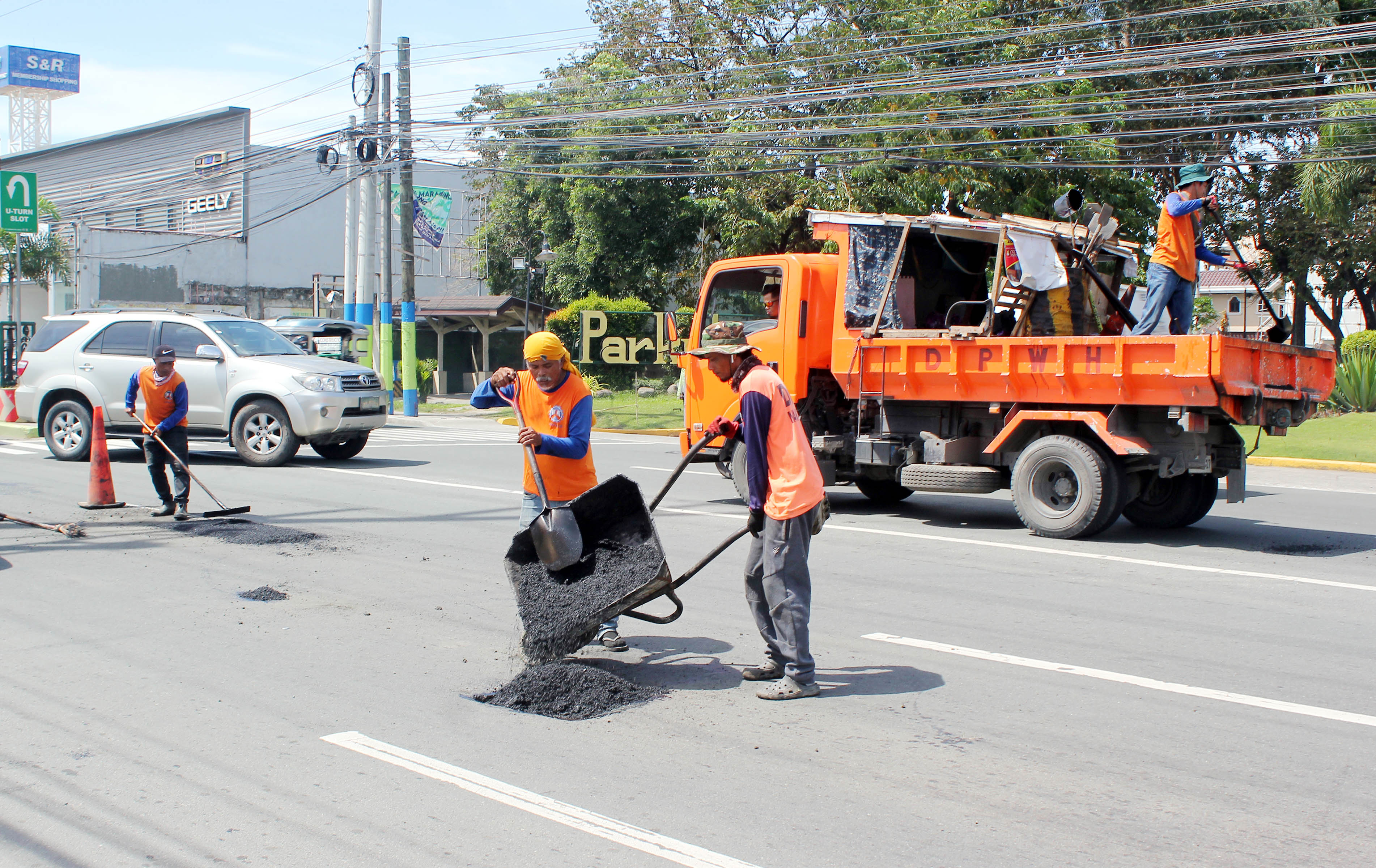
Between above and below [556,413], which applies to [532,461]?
below

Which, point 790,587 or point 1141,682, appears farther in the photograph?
point 1141,682

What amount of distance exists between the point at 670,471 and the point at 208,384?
602 cm

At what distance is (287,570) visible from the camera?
323 inches

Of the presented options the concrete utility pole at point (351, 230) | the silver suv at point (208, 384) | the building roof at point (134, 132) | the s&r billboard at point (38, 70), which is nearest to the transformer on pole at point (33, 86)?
the s&r billboard at point (38, 70)

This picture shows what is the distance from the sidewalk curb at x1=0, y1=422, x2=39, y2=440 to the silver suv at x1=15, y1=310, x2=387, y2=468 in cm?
342

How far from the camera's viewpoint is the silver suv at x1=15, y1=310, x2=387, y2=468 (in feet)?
47.7

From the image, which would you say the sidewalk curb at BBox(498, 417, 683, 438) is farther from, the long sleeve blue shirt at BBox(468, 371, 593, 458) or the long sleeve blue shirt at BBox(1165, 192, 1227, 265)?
the long sleeve blue shirt at BBox(468, 371, 593, 458)

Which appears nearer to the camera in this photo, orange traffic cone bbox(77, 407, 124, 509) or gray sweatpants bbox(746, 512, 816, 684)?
gray sweatpants bbox(746, 512, 816, 684)

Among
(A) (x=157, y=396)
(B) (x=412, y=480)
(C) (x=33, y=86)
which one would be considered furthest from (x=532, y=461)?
(C) (x=33, y=86)

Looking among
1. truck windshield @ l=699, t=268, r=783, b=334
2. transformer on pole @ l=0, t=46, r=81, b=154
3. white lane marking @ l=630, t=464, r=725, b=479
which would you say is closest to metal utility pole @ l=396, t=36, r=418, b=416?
white lane marking @ l=630, t=464, r=725, b=479

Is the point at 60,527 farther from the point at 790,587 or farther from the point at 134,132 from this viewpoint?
the point at 134,132

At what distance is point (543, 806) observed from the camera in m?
4.06

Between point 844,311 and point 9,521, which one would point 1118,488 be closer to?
point 844,311

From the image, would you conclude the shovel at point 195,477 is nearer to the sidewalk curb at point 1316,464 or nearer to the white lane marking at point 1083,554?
the white lane marking at point 1083,554
